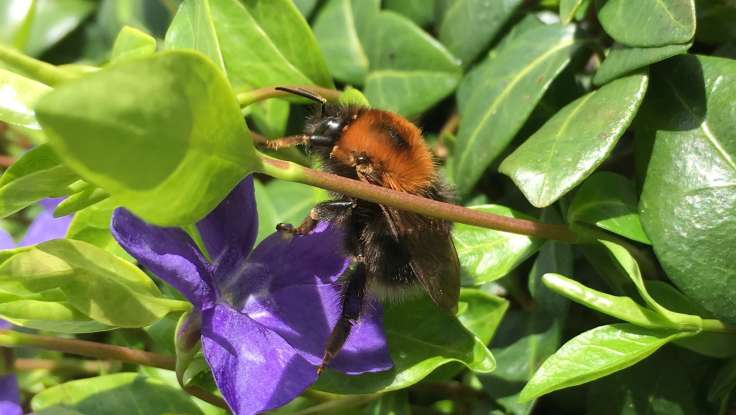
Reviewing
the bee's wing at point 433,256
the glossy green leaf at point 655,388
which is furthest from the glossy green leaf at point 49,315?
the glossy green leaf at point 655,388

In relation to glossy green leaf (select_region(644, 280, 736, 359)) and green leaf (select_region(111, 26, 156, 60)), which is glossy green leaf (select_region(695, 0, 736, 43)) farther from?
green leaf (select_region(111, 26, 156, 60))

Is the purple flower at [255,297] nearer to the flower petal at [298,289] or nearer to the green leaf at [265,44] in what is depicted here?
the flower petal at [298,289]

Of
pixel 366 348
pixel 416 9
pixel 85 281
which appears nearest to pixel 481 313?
pixel 366 348

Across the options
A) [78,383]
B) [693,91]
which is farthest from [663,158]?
[78,383]

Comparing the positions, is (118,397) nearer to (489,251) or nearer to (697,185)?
(489,251)

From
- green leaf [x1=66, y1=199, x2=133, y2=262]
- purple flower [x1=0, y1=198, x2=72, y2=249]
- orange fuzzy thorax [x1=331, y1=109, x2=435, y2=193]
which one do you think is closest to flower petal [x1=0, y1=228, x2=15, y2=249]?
purple flower [x1=0, y1=198, x2=72, y2=249]
